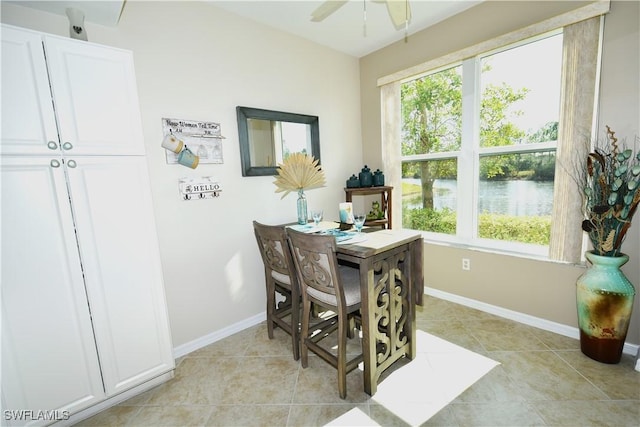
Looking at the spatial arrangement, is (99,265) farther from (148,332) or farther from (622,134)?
(622,134)

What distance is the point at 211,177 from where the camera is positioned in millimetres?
2260

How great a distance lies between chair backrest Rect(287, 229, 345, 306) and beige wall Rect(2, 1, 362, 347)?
0.91 metres

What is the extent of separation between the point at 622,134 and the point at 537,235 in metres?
0.91

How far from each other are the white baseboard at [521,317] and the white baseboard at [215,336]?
190 cm

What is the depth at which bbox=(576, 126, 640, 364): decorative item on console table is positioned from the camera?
5.53 ft

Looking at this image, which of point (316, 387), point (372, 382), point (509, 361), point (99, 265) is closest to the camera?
point (99, 265)

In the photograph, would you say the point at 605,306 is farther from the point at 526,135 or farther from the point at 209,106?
the point at 209,106

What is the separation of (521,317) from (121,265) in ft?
10.1

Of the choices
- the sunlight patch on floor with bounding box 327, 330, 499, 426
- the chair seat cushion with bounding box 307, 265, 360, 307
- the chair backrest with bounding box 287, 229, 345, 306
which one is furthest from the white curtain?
the chair backrest with bounding box 287, 229, 345, 306

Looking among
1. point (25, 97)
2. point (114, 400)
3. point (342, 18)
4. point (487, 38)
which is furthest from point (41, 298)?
point (487, 38)

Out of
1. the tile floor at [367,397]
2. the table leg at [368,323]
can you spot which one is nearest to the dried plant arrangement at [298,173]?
the table leg at [368,323]

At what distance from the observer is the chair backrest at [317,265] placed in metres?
1.51

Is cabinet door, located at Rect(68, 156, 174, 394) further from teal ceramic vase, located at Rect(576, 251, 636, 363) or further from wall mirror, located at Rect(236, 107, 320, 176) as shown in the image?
teal ceramic vase, located at Rect(576, 251, 636, 363)

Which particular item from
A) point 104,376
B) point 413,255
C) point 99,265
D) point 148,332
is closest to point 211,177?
point 99,265
